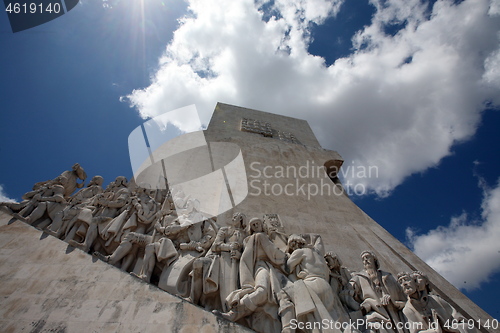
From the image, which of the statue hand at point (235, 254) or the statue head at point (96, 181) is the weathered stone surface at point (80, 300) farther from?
the statue head at point (96, 181)

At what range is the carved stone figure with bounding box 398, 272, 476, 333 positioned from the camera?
2966 millimetres

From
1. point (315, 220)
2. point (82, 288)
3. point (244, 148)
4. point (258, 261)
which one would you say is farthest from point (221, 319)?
point (244, 148)

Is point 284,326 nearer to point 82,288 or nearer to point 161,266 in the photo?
point 161,266

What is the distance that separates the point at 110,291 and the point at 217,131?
8.44 m

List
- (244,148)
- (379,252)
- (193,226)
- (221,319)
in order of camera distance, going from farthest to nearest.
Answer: (244,148)
(379,252)
(193,226)
(221,319)

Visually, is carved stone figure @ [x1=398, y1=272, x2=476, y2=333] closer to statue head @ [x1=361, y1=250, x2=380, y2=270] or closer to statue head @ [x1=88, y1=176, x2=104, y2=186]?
statue head @ [x1=361, y1=250, x2=380, y2=270]

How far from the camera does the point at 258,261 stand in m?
3.84

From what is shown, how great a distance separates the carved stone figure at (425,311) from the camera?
2.97 m

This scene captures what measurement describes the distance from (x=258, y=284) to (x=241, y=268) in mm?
387

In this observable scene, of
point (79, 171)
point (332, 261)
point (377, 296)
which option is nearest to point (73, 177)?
point (79, 171)

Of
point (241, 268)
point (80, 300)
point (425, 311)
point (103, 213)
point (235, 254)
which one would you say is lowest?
point (80, 300)

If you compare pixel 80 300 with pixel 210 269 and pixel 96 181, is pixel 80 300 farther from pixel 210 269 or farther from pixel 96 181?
pixel 96 181

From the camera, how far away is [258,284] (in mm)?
3344

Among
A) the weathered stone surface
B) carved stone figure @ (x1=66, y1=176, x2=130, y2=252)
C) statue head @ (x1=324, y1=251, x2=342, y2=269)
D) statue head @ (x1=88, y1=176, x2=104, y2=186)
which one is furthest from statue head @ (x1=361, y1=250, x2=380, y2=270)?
statue head @ (x1=88, y1=176, x2=104, y2=186)
